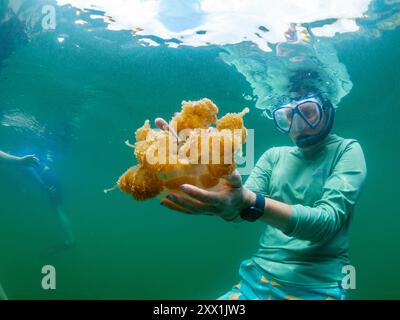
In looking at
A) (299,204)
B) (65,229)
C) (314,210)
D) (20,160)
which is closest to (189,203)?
(314,210)

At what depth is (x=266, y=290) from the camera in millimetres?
3609

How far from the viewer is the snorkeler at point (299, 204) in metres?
2.45

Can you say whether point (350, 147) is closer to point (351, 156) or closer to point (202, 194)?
point (351, 156)

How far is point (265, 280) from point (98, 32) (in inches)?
417

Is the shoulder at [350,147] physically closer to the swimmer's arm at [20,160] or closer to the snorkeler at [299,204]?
the snorkeler at [299,204]

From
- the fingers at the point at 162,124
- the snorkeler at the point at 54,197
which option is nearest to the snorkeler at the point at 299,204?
the fingers at the point at 162,124

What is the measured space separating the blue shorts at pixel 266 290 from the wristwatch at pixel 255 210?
1390 millimetres

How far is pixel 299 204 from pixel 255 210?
76cm

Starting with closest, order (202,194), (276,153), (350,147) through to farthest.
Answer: (202,194), (350,147), (276,153)

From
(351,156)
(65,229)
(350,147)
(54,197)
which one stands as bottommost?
(351,156)
